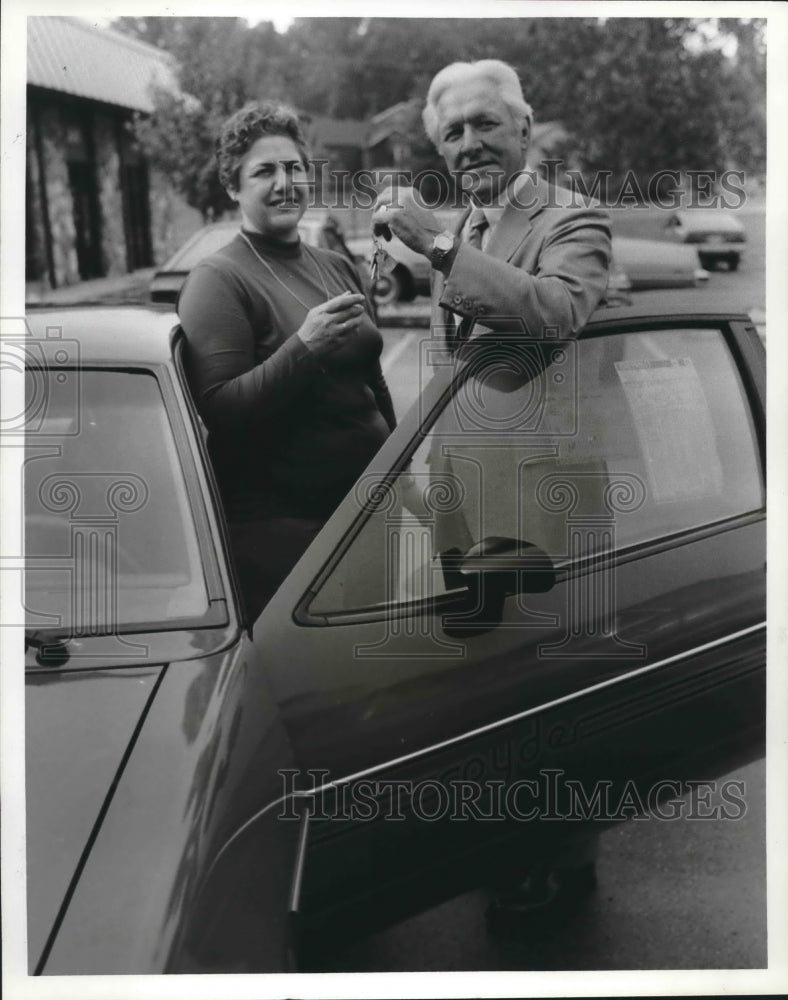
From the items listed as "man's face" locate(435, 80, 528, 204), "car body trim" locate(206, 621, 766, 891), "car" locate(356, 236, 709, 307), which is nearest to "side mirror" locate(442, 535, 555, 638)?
"car body trim" locate(206, 621, 766, 891)

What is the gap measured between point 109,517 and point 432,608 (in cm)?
62

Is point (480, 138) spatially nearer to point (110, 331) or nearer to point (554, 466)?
point (554, 466)

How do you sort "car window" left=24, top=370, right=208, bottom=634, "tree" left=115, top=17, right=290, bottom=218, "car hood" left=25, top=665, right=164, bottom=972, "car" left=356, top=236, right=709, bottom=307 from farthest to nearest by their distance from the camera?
"tree" left=115, top=17, right=290, bottom=218 < "car" left=356, top=236, right=709, bottom=307 < "car window" left=24, top=370, right=208, bottom=634 < "car hood" left=25, top=665, right=164, bottom=972

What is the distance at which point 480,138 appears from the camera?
2018 millimetres

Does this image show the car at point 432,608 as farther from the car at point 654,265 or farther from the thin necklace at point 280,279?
the thin necklace at point 280,279

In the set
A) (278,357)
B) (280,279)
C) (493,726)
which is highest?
(280,279)

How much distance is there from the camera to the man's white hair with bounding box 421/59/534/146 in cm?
202

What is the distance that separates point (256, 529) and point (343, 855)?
62 centimetres

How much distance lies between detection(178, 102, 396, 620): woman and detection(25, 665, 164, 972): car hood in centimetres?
41

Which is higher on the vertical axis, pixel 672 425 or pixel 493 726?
pixel 672 425

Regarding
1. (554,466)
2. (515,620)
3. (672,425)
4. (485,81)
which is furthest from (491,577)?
(485,81)

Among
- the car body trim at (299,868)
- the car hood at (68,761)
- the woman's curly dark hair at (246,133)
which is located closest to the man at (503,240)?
the woman's curly dark hair at (246,133)

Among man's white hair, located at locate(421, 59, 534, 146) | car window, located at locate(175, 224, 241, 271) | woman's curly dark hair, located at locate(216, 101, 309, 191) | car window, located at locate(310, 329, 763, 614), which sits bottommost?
car window, located at locate(310, 329, 763, 614)

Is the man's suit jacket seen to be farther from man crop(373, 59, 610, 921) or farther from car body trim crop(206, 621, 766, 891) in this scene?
car body trim crop(206, 621, 766, 891)
